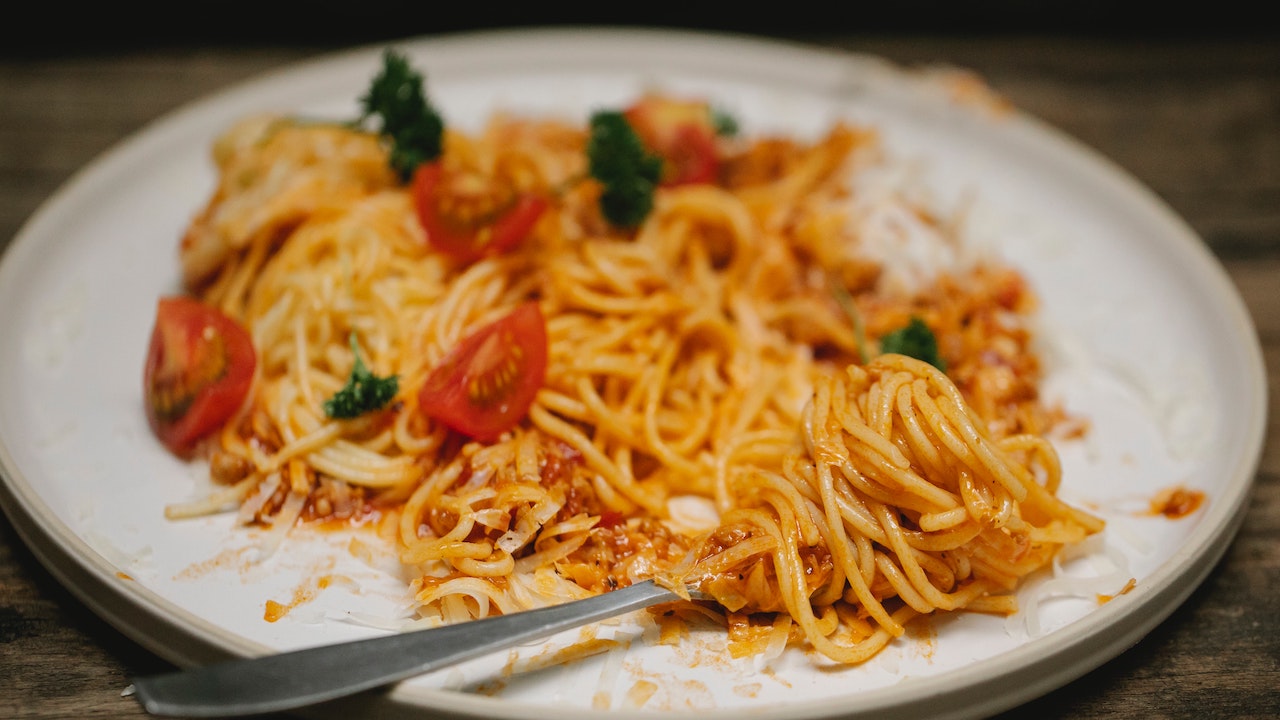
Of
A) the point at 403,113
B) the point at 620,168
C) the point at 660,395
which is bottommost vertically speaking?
the point at 660,395

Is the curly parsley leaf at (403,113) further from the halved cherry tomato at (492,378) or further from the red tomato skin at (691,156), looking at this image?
the red tomato skin at (691,156)

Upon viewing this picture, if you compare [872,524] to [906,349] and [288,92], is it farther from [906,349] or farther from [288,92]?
[288,92]

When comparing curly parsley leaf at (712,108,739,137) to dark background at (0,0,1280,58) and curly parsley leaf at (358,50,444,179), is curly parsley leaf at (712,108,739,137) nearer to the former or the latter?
curly parsley leaf at (358,50,444,179)

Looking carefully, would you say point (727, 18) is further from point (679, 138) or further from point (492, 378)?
point (492, 378)

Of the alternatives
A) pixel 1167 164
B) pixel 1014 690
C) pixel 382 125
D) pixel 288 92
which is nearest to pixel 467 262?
pixel 382 125

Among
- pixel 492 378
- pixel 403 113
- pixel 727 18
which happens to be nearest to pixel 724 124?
pixel 403 113

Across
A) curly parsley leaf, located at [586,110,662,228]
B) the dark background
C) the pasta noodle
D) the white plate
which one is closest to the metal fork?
the white plate

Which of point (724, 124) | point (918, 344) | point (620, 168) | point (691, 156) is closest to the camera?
point (918, 344)
